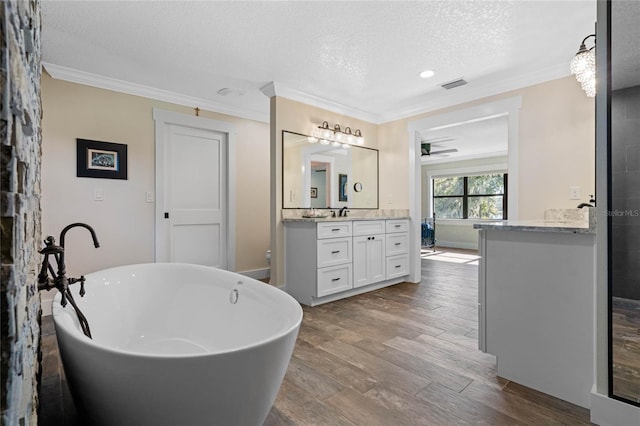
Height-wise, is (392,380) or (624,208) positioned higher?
(624,208)

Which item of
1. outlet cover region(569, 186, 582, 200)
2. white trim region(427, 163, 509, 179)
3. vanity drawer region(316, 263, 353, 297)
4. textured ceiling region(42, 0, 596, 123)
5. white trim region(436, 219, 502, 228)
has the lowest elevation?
vanity drawer region(316, 263, 353, 297)

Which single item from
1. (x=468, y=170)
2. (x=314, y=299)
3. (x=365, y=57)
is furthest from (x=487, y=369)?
(x=468, y=170)

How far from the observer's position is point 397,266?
4.10m

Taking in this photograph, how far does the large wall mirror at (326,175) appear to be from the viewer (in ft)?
12.0

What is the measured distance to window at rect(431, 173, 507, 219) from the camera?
25.3 ft

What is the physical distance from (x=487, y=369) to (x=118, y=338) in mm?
2280

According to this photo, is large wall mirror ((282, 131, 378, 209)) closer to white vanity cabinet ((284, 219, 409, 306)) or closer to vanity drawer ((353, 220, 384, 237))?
white vanity cabinet ((284, 219, 409, 306))

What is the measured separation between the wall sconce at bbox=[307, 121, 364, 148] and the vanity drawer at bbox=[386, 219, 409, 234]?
1.16 m

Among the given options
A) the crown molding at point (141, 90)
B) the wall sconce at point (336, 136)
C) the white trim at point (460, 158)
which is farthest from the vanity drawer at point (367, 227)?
the white trim at point (460, 158)

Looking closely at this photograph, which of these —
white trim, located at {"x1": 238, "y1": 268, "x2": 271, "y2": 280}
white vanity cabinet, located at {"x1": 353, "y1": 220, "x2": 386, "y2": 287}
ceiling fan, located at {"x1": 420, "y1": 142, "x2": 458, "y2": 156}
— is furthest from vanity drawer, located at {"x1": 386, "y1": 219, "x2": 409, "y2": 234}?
ceiling fan, located at {"x1": 420, "y1": 142, "x2": 458, "y2": 156}

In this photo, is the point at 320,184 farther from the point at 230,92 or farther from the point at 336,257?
the point at 230,92

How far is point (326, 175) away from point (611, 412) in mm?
3254

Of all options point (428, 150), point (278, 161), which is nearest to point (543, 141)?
point (278, 161)

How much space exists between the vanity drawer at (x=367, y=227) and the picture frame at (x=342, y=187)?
26.8 inches
